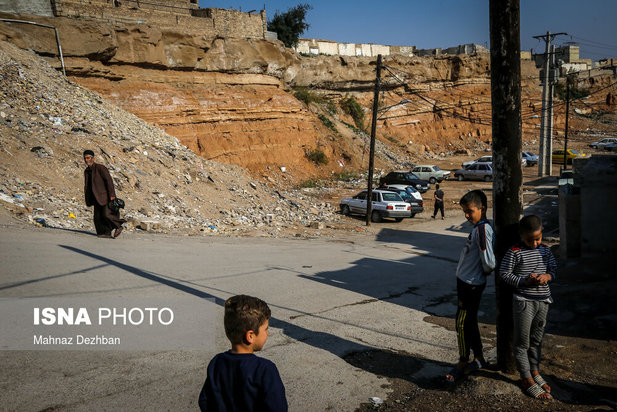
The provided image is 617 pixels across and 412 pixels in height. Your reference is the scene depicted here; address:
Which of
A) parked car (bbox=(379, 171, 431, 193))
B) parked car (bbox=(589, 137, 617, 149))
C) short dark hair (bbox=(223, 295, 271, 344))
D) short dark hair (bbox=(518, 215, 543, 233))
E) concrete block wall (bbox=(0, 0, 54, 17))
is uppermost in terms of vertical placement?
concrete block wall (bbox=(0, 0, 54, 17))

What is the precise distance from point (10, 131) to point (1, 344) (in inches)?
555

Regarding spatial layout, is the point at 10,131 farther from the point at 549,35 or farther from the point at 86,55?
the point at 549,35

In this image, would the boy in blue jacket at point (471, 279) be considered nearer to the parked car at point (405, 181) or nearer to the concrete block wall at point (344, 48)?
the parked car at point (405, 181)

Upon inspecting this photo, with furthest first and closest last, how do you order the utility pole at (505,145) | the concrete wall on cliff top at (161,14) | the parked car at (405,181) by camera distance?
1. the parked car at (405,181)
2. the concrete wall on cliff top at (161,14)
3. the utility pole at (505,145)

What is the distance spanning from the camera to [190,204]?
17.8 m

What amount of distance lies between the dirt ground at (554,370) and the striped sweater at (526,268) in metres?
0.93

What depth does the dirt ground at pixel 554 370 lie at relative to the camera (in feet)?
13.8

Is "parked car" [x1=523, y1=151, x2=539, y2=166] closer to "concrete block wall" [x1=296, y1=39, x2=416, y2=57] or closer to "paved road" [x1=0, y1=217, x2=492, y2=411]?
"concrete block wall" [x1=296, y1=39, x2=416, y2=57]

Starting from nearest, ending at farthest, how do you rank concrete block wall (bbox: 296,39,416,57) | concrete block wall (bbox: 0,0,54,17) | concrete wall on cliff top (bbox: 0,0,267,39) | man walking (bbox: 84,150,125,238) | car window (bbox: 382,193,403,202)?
man walking (bbox: 84,150,125,238) < car window (bbox: 382,193,403,202) < concrete block wall (bbox: 0,0,54,17) < concrete wall on cliff top (bbox: 0,0,267,39) < concrete block wall (bbox: 296,39,416,57)

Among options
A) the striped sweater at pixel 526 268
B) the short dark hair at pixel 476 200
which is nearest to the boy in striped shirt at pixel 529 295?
the striped sweater at pixel 526 268

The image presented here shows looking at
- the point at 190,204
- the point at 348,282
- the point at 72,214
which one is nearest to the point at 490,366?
the point at 348,282

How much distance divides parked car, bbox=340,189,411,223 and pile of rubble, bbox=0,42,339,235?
1306 millimetres

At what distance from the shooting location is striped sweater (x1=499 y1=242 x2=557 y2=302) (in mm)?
4250

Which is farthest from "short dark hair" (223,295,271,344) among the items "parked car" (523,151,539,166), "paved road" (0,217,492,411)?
"parked car" (523,151,539,166)
